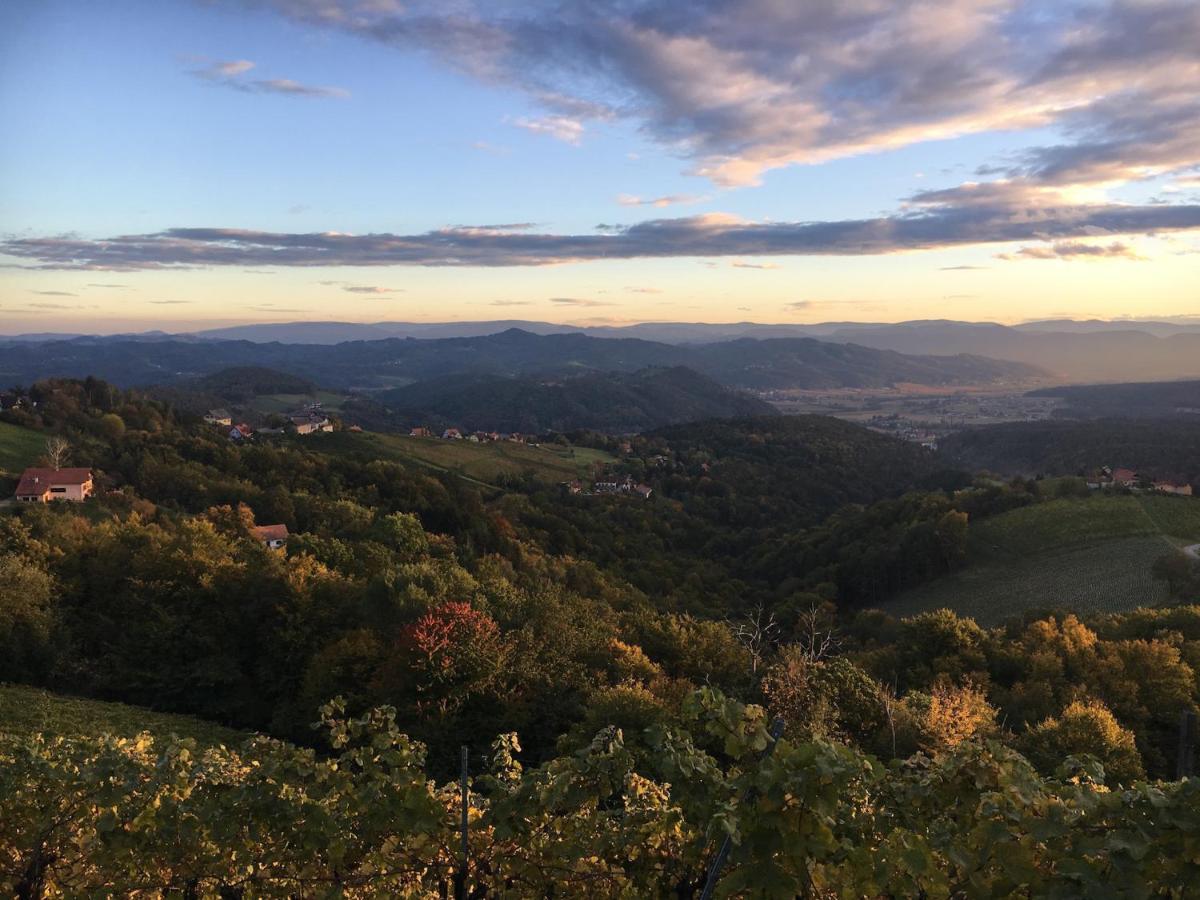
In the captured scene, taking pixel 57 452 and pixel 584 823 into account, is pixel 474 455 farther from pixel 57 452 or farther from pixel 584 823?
pixel 584 823

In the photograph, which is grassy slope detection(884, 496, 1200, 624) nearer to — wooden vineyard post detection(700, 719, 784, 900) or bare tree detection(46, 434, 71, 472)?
wooden vineyard post detection(700, 719, 784, 900)

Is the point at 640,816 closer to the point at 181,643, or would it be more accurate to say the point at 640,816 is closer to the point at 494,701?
the point at 494,701

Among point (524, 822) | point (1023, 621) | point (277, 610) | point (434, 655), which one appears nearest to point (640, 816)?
point (524, 822)

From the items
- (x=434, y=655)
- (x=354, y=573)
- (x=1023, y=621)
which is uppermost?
(x=434, y=655)

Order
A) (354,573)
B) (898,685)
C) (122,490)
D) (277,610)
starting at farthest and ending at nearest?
1. (122,490)
2. (354,573)
3. (898,685)
4. (277,610)

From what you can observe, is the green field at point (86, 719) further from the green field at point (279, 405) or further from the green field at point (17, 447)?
the green field at point (279, 405)


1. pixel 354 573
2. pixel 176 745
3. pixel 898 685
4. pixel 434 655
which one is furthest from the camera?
pixel 354 573
